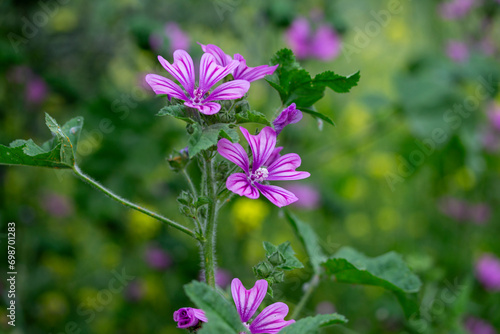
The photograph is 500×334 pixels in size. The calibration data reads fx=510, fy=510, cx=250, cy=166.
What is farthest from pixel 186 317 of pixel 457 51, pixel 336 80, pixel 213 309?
pixel 457 51

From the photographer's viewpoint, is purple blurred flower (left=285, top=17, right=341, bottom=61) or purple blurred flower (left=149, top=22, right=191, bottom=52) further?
purple blurred flower (left=285, top=17, right=341, bottom=61)

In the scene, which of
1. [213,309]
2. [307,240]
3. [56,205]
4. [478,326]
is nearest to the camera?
[213,309]

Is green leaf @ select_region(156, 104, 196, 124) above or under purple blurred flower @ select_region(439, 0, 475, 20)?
under

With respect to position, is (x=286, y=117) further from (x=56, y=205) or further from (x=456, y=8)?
(x=456, y=8)

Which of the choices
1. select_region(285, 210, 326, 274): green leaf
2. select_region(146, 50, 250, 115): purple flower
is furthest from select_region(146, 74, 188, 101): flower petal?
select_region(285, 210, 326, 274): green leaf

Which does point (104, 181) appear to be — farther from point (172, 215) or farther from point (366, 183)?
point (366, 183)

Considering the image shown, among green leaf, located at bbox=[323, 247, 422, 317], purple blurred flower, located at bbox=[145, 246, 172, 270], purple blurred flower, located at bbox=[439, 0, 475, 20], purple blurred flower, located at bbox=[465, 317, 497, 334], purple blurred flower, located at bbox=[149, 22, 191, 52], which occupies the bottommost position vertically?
green leaf, located at bbox=[323, 247, 422, 317]

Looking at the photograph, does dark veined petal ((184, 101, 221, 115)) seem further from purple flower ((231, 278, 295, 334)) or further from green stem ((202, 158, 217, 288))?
purple flower ((231, 278, 295, 334))

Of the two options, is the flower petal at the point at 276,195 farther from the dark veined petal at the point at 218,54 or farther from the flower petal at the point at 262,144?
the dark veined petal at the point at 218,54
